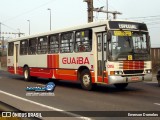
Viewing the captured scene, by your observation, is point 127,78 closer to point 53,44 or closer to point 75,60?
point 75,60

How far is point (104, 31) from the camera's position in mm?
15078

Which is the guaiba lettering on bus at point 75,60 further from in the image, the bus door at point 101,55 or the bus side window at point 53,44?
the bus side window at point 53,44

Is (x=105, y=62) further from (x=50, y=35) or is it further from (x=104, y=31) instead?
(x=50, y=35)

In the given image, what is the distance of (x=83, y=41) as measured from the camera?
1648 cm

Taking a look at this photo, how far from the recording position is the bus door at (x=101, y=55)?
14925mm

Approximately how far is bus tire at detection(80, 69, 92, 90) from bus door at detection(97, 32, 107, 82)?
2.57 ft

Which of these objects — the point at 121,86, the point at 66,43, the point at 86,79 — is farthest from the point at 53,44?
the point at 121,86

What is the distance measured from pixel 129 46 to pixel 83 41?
2480 mm

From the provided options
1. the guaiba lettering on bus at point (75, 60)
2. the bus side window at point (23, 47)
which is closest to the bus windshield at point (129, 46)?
the guaiba lettering on bus at point (75, 60)

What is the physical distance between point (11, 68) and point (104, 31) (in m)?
12.7

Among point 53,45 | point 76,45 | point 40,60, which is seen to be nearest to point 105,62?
point 76,45

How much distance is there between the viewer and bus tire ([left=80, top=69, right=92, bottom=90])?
15.9 m

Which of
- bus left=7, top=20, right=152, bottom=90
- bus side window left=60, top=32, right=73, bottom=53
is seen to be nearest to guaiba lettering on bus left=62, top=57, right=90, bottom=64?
bus left=7, top=20, right=152, bottom=90

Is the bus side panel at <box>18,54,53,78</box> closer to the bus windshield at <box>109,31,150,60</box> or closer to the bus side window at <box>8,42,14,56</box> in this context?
the bus side window at <box>8,42,14,56</box>
